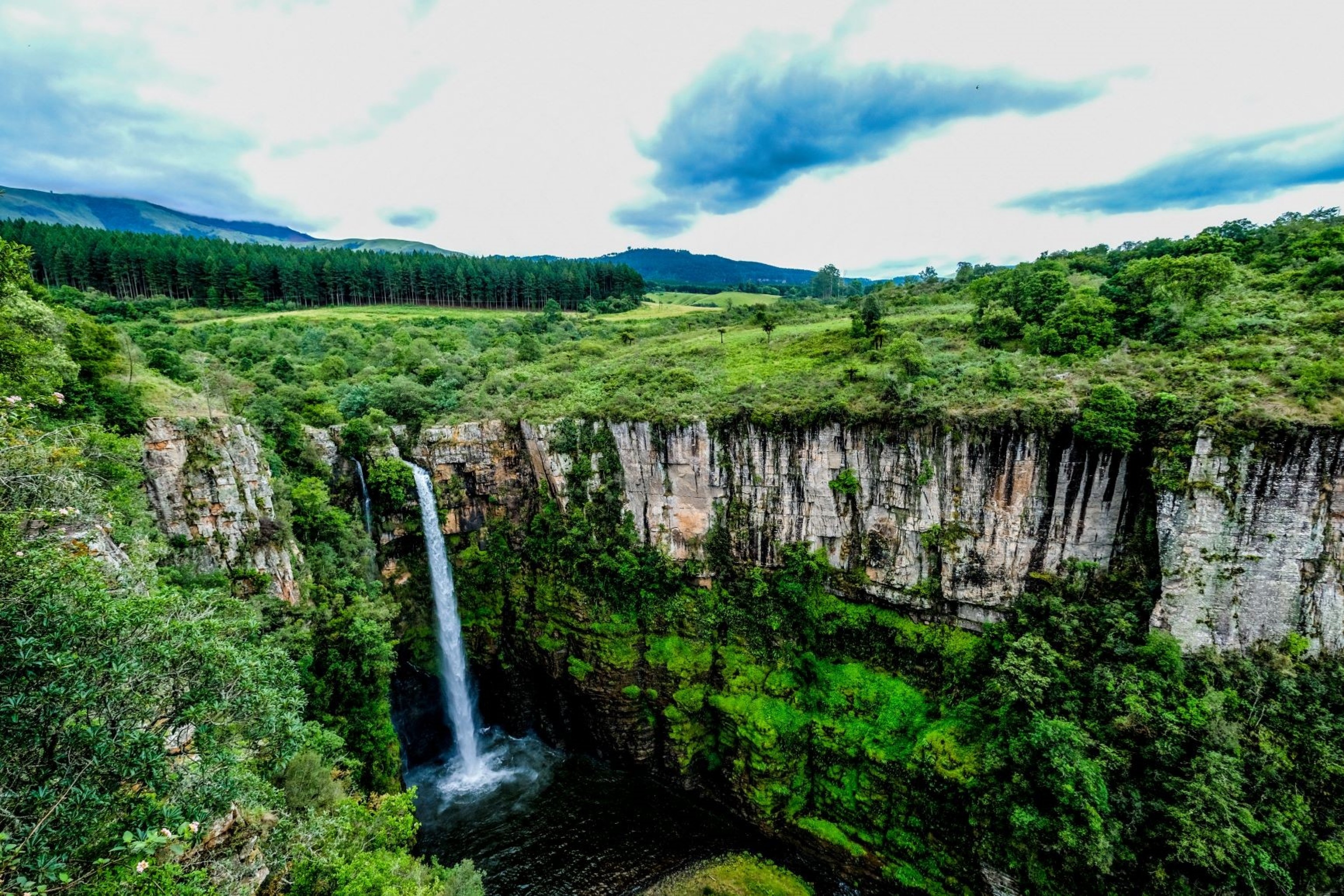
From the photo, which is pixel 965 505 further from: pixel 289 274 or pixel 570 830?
pixel 289 274

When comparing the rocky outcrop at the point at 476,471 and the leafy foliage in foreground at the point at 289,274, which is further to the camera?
the leafy foliage in foreground at the point at 289,274

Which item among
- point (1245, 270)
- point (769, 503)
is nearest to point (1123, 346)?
point (1245, 270)

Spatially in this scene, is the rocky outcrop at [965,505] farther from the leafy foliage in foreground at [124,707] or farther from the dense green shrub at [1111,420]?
the leafy foliage in foreground at [124,707]

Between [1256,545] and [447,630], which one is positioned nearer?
[1256,545]

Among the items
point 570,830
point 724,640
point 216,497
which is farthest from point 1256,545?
point 216,497

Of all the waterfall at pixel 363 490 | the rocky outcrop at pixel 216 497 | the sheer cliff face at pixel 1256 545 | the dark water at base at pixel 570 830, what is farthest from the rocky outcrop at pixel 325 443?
the sheer cliff face at pixel 1256 545

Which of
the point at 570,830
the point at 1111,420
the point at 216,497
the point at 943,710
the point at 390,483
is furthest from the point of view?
the point at 390,483
